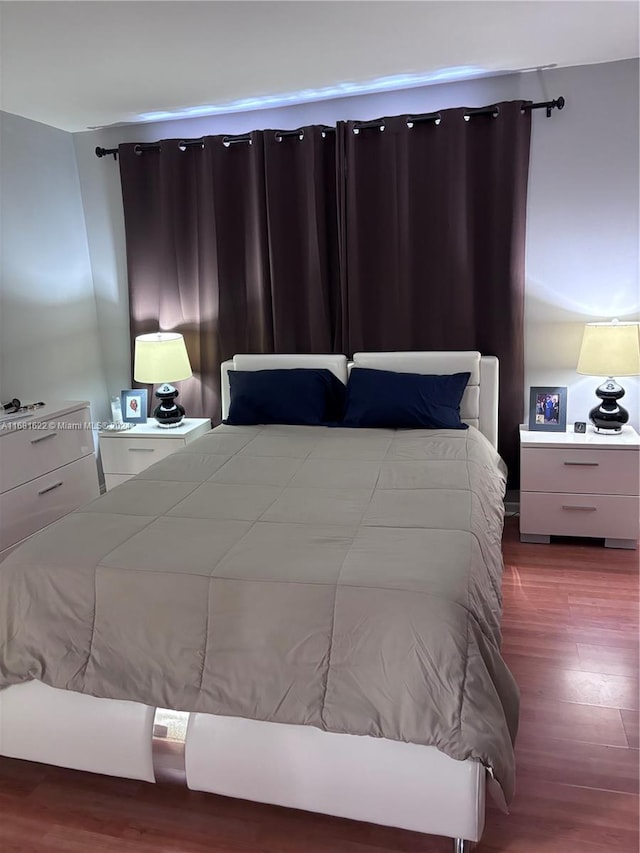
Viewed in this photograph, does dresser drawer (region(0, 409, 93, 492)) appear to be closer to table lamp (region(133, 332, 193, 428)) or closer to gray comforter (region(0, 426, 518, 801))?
table lamp (region(133, 332, 193, 428))

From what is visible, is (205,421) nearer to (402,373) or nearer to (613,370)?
(402,373)

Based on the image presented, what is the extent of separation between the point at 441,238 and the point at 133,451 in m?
2.08

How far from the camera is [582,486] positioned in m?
3.07

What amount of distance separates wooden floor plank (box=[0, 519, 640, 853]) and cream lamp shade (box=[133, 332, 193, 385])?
2.11 metres

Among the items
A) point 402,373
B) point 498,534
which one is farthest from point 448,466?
point 402,373

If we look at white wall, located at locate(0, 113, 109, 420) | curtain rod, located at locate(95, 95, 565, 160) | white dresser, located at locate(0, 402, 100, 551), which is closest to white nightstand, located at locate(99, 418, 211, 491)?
white dresser, located at locate(0, 402, 100, 551)

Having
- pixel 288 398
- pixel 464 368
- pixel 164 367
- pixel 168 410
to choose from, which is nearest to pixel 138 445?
→ pixel 168 410

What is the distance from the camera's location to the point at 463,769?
55.7 inches

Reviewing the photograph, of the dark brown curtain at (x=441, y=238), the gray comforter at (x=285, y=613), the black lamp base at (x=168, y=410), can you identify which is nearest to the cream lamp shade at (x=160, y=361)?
the black lamp base at (x=168, y=410)

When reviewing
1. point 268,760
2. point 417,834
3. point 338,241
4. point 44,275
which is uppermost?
point 338,241

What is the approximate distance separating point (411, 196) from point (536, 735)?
8.59 ft

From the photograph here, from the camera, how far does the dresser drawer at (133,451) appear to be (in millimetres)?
3531

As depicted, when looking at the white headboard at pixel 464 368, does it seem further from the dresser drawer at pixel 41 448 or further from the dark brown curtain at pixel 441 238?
the dresser drawer at pixel 41 448

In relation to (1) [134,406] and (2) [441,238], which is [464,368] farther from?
(1) [134,406]
